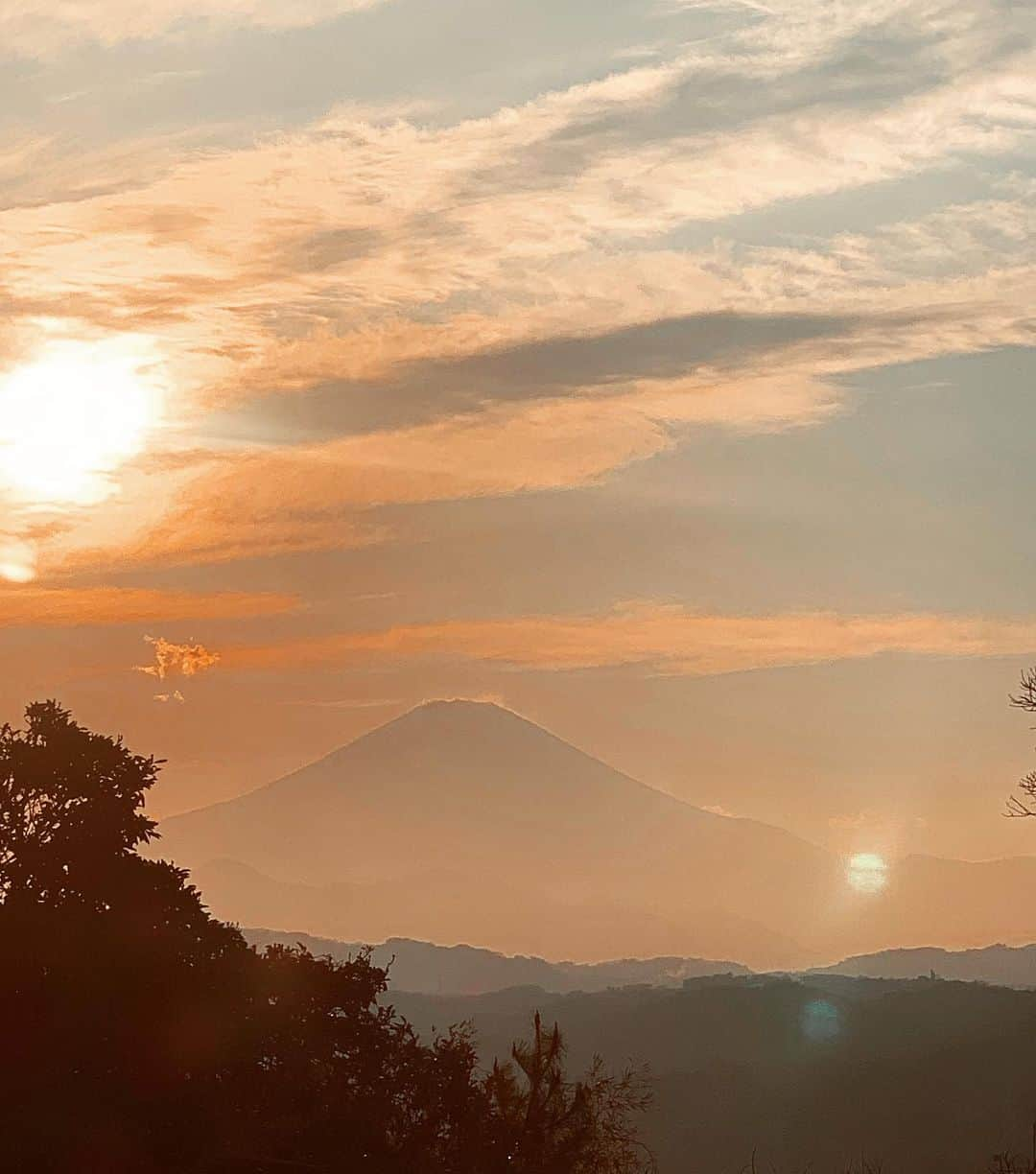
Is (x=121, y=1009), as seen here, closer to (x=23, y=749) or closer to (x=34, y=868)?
(x=34, y=868)

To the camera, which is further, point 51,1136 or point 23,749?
point 23,749

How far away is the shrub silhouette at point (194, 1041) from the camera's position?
3472 cm

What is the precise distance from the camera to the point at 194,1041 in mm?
36594

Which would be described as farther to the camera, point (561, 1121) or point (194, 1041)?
point (561, 1121)

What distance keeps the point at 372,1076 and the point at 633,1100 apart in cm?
550

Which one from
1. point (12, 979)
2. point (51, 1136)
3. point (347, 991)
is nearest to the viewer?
point (51, 1136)

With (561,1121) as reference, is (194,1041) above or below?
above

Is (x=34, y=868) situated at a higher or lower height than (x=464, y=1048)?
higher

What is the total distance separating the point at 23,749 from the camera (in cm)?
3906

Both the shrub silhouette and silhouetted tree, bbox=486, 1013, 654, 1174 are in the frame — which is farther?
silhouetted tree, bbox=486, 1013, 654, 1174

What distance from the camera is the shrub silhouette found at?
3472 cm

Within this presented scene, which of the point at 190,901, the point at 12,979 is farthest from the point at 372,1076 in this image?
the point at 12,979

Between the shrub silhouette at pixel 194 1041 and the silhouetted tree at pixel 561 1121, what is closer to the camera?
the shrub silhouette at pixel 194 1041

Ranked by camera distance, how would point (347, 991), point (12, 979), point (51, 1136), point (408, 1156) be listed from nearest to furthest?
point (51, 1136) → point (12, 979) → point (408, 1156) → point (347, 991)
